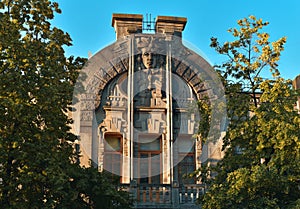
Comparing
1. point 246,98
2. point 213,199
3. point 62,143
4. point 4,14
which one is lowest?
point 213,199

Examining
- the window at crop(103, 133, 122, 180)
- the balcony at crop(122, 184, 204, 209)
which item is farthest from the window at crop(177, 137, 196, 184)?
the window at crop(103, 133, 122, 180)

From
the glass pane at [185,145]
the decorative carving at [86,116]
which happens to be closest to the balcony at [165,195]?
the glass pane at [185,145]

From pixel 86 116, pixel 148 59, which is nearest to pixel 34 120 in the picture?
pixel 86 116

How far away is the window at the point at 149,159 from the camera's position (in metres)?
22.3

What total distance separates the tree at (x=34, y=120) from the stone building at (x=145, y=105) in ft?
15.8

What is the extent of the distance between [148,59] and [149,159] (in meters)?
4.44

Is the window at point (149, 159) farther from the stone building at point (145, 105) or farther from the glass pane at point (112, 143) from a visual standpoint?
the glass pane at point (112, 143)

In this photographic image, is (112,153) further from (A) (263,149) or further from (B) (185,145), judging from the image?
(A) (263,149)

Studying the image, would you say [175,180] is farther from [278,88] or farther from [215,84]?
[278,88]

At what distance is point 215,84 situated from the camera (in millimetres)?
20172

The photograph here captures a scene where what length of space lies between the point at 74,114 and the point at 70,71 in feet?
15.5

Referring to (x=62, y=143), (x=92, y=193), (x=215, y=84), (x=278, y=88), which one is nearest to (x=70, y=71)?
(x=62, y=143)

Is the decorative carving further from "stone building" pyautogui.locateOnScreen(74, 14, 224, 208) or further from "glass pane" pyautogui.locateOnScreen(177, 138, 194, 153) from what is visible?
"glass pane" pyautogui.locateOnScreen(177, 138, 194, 153)

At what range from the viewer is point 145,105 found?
2308 centimetres
